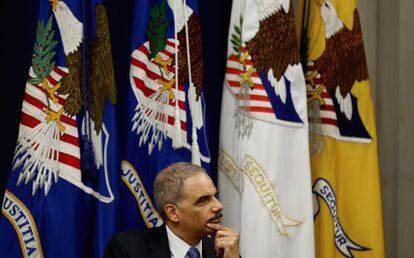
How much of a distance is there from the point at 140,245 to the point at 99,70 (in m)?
0.91

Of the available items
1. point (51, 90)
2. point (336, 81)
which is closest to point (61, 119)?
point (51, 90)

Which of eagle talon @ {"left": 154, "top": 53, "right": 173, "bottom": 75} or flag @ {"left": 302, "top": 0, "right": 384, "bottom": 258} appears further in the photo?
flag @ {"left": 302, "top": 0, "right": 384, "bottom": 258}

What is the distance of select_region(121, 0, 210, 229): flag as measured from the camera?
434cm

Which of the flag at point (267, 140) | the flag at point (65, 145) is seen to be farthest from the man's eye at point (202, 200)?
the flag at point (267, 140)

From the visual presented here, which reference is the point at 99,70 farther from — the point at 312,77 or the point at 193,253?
the point at 312,77

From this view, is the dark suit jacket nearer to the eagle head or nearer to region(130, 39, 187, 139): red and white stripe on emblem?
region(130, 39, 187, 139): red and white stripe on emblem

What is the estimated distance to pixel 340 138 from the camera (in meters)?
4.96

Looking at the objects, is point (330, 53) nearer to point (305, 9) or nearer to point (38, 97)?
point (305, 9)

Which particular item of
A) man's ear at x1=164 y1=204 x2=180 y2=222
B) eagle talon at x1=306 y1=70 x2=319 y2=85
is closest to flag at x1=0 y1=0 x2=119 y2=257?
man's ear at x1=164 y1=204 x2=180 y2=222

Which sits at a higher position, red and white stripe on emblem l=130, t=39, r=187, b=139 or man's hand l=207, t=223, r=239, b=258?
red and white stripe on emblem l=130, t=39, r=187, b=139

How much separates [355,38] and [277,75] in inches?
24.9

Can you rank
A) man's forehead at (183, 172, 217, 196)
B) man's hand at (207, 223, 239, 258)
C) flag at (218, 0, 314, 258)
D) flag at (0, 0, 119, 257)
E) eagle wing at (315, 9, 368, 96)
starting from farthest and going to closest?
eagle wing at (315, 9, 368, 96) → flag at (218, 0, 314, 258) → flag at (0, 0, 119, 257) → man's forehead at (183, 172, 217, 196) → man's hand at (207, 223, 239, 258)

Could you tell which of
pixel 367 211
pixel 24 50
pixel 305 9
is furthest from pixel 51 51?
pixel 367 211

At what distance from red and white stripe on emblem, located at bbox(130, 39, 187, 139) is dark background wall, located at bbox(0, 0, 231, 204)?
0.46 ft
